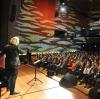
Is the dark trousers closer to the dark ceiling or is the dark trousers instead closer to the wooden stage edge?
the wooden stage edge

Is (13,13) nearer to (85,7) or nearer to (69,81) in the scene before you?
(69,81)

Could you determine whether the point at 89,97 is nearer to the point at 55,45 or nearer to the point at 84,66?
the point at 84,66

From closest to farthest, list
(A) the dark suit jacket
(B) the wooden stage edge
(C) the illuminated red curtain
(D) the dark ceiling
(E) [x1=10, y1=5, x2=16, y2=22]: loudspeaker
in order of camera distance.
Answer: (A) the dark suit jacket, (B) the wooden stage edge, (E) [x1=10, y1=5, x2=16, y2=22]: loudspeaker, (C) the illuminated red curtain, (D) the dark ceiling

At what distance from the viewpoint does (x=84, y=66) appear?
7.69 metres

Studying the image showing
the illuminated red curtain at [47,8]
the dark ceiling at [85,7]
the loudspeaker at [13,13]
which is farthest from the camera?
the dark ceiling at [85,7]

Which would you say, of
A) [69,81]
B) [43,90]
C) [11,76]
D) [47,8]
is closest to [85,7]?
[47,8]

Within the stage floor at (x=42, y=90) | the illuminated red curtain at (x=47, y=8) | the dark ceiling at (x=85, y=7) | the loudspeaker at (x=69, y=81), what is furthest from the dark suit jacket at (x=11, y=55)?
the dark ceiling at (x=85, y=7)

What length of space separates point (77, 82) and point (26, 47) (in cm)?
546

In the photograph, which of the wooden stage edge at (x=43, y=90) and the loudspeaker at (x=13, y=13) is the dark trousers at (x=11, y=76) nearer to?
the wooden stage edge at (x=43, y=90)

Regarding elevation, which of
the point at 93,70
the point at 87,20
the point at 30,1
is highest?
the point at 30,1

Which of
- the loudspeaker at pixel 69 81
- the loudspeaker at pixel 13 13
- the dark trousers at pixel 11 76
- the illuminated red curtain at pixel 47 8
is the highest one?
the illuminated red curtain at pixel 47 8

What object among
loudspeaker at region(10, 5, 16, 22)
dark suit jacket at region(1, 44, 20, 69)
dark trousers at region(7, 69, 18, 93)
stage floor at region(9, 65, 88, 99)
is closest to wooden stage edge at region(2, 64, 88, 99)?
stage floor at region(9, 65, 88, 99)

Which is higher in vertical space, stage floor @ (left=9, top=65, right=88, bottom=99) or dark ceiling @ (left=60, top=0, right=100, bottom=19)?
dark ceiling @ (left=60, top=0, right=100, bottom=19)

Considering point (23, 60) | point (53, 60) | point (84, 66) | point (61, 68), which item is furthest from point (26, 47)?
point (84, 66)
